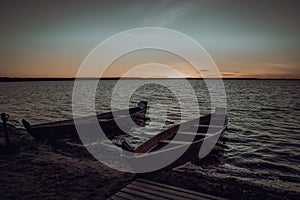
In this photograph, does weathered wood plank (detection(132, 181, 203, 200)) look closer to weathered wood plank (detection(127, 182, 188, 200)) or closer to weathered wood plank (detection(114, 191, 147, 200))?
weathered wood plank (detection(127, 182, 188, 200))

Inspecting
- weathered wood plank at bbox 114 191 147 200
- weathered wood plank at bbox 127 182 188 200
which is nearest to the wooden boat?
weathered wood plank at bbox 127 182 188 200

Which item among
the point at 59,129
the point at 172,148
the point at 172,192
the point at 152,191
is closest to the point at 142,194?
the point at 152,191

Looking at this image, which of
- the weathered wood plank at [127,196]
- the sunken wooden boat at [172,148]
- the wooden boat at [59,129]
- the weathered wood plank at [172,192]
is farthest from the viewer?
the wooden boat at [59,129]

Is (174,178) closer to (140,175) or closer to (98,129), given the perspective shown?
(140,175)

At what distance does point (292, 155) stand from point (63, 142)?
13.0 metres

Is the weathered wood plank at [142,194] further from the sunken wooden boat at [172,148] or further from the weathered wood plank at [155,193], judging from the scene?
the sunken wooden boat at [172,148]

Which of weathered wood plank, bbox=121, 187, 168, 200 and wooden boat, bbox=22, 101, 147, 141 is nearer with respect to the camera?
weathered wood plank, bbox=121, 187, 168, 200

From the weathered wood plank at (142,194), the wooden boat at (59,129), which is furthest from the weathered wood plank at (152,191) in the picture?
the wooden boat at (59,129)

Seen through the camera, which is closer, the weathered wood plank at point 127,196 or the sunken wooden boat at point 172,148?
the weathered wood plank at point 127,196

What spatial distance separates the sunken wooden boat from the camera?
21.5ft

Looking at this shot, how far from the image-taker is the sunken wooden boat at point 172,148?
655 centimetres

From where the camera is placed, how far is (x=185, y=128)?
1341 centimetres

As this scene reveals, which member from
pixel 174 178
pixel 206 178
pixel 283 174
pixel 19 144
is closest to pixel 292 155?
pixel 283 174

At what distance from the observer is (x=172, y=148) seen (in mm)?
7309
